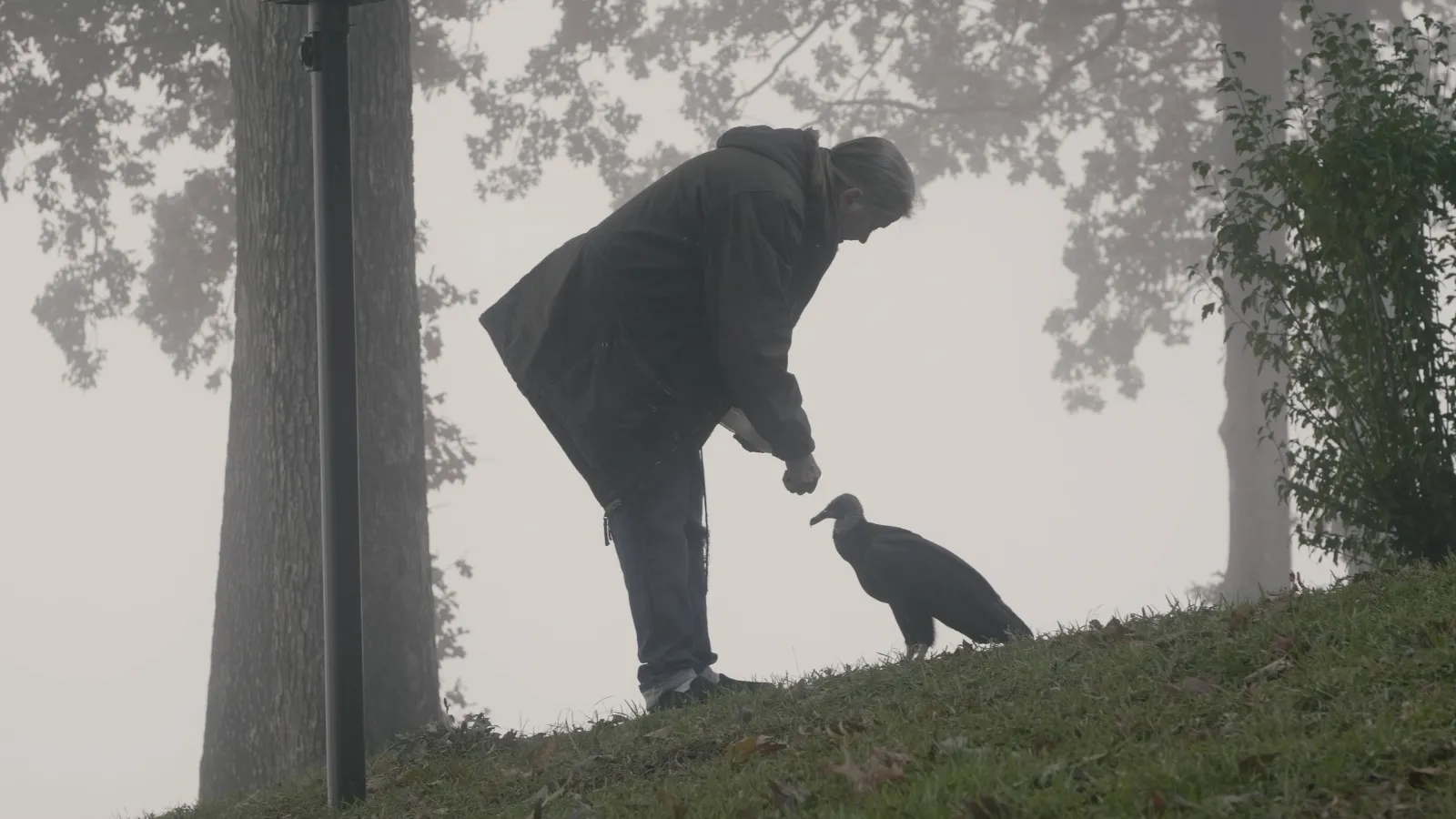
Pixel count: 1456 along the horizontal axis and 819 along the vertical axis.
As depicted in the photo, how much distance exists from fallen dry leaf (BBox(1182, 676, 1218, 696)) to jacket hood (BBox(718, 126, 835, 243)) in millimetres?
2299

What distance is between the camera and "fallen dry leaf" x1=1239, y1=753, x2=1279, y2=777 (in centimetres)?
338

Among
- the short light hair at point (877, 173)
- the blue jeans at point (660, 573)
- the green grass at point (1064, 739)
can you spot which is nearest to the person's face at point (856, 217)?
the short light hair at point (877, 173)

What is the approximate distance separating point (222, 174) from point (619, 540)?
35.1 feet

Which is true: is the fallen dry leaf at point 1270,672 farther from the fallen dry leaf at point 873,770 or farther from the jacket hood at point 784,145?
the jacket hood at point 784,145

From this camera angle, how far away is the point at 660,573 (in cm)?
562

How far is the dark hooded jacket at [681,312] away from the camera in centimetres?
538

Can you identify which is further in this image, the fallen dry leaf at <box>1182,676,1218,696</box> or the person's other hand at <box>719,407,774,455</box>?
the person's other hand at <box>719,407,774,455</box>

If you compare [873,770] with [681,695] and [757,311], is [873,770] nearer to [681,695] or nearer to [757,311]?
[681,695]

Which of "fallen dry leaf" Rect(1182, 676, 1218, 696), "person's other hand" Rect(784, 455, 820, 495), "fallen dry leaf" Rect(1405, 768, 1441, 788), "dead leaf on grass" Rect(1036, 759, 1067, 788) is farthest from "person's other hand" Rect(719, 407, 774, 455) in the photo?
"fallen dry leaf" Rect(1405, 768, 1441, 788)

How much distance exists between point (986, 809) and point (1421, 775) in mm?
956

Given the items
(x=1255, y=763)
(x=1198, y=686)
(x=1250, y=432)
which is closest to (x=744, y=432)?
(x=1198, y=686)

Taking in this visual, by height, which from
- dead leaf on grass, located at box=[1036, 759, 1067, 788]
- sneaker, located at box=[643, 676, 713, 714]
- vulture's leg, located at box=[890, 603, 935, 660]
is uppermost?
vulture's leg, located at box=[890, 603, 935, 660]

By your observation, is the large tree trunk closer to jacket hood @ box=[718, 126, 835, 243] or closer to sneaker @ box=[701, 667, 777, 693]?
sneaker @ box=[701, 667, 777, 693]

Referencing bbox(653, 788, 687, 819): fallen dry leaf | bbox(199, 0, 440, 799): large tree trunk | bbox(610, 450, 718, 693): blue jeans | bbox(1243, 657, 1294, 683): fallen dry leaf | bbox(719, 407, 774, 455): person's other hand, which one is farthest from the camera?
bbox(199, 0, 440, 799): large tree trunk
